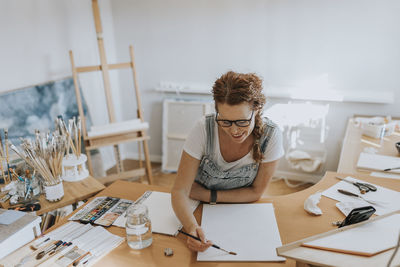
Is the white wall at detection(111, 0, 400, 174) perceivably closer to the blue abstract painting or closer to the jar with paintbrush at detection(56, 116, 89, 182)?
the blue abstract painting

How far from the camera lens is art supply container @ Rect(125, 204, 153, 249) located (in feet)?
3.64

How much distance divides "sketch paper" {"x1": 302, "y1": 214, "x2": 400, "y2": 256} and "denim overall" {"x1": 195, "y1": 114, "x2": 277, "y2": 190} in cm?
49

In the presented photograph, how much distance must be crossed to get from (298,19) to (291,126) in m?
0.99

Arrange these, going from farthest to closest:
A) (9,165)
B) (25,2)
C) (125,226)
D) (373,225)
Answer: (25,2), (9,165), (125,226), (373,225)

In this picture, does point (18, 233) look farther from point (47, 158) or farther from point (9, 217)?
point (47, 158)

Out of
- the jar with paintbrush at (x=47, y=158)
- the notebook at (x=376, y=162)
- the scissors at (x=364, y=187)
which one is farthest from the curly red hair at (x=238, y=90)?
the notebook at (x=376, y=162)

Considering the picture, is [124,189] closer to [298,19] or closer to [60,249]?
[60,249]

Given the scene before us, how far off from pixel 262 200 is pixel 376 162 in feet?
2.82

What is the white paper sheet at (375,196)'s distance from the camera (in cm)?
131

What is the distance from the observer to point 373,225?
1067 millimetres

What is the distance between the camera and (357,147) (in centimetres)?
212

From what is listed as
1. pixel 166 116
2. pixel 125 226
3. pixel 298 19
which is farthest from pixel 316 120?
pixel 125 226

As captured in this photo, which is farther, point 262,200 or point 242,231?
point 262,200

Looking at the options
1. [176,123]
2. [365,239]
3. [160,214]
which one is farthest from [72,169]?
[176,123]
